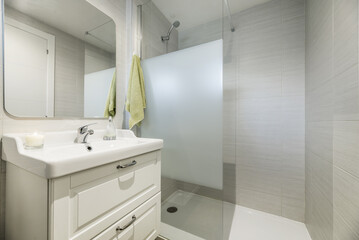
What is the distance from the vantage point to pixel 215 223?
4.31 ft

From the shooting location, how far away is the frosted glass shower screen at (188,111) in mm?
1073

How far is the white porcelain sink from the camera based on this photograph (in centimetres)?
52

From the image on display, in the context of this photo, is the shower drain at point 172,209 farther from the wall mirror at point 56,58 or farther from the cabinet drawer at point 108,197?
the wall mirror at point 56,58

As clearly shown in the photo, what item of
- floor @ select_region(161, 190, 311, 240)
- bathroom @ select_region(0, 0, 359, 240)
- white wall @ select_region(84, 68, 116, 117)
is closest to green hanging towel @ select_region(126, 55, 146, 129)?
bathroom @ select_region(0, 0, 359, 240)

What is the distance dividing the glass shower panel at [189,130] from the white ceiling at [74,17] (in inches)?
15.0

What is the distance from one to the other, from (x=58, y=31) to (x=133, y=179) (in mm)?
1038

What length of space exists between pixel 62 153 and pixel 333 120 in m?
1.57

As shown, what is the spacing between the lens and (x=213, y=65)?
42.2 inches

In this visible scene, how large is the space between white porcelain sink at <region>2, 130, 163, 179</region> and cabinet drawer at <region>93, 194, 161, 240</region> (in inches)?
12.9

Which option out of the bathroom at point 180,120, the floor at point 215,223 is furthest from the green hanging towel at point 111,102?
the floor at point 215,223

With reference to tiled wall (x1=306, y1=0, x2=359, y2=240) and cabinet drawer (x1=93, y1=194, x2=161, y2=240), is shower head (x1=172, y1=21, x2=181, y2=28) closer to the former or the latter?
tiled wall (x1=306, y1=0, x2=359, y2=240)

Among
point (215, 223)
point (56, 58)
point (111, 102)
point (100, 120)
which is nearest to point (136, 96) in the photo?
point (111, 102)

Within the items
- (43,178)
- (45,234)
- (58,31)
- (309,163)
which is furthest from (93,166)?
(309,163)

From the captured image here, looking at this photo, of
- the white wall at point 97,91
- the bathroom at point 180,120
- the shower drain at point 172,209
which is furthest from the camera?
the shower drain at point 172,209
